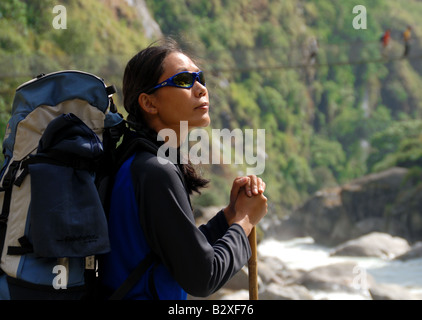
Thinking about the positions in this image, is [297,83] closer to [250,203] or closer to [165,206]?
[250,203]

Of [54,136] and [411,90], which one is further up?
[411,90]

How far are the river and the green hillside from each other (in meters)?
3.41

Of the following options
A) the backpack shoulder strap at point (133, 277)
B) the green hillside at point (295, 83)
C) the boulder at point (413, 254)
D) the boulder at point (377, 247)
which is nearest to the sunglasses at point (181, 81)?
the backpack shoulder strap at point (133, 277)

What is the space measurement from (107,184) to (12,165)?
0.15 metres

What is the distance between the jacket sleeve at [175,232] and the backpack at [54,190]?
69 mm

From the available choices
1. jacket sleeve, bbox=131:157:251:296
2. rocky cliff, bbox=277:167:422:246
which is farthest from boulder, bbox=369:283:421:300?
rocky cliff, bbox=277:167:422:246

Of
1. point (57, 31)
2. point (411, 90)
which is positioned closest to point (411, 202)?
point (57, 31)

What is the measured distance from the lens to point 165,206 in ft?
2.97

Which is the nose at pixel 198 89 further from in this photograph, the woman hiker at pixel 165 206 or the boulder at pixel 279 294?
the boulder at pixel 279 294

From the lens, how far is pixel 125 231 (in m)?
0.96

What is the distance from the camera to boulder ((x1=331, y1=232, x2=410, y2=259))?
58.2ft

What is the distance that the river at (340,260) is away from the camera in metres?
13.5
